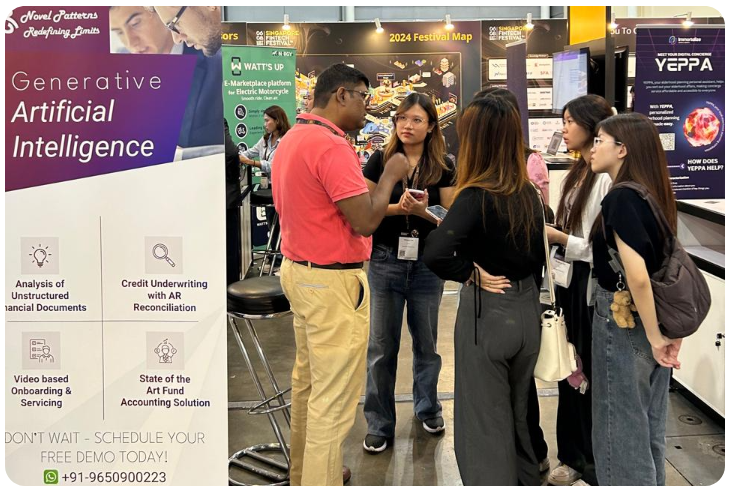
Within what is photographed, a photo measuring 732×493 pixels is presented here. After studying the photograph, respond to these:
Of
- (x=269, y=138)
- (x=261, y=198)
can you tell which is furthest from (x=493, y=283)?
(x=269, y=138)

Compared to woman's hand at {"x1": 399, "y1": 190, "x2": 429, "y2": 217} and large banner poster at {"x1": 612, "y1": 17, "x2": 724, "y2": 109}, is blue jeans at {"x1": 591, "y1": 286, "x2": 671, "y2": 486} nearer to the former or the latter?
→ woman's hand at {"x1": 399, "y1": 190, "x2": 429, "y2": 217}

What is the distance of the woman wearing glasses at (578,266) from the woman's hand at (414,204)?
0.49 meters

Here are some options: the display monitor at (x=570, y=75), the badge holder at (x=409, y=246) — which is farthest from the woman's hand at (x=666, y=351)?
the display monitor at (x=570, y=75)

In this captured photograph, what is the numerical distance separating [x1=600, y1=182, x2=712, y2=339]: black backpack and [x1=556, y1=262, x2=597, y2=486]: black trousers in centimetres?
52

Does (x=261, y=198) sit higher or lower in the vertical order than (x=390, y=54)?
lower

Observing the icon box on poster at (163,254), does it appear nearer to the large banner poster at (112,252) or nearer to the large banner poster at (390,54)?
the large banner poster at (112,252)

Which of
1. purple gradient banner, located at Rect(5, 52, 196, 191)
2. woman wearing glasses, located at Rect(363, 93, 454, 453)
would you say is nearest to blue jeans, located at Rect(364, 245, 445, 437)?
woman wearing glasses, located at Rect(363, 93, 454, 453)

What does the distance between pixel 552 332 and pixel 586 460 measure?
2.77 ft

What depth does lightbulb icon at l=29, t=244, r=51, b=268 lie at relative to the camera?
224 centimetres

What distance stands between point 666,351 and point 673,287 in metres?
0.21

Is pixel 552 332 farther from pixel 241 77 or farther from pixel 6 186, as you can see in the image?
pixel 241 77

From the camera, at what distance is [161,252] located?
2236 millimetres

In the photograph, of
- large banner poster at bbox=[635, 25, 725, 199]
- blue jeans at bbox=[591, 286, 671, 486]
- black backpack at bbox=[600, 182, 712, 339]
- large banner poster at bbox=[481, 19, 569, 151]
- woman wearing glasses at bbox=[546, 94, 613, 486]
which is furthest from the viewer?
large banner poster at bbox=[481, 19, 569, 151]

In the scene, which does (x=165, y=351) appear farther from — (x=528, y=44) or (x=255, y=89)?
(x=528, y=44)
